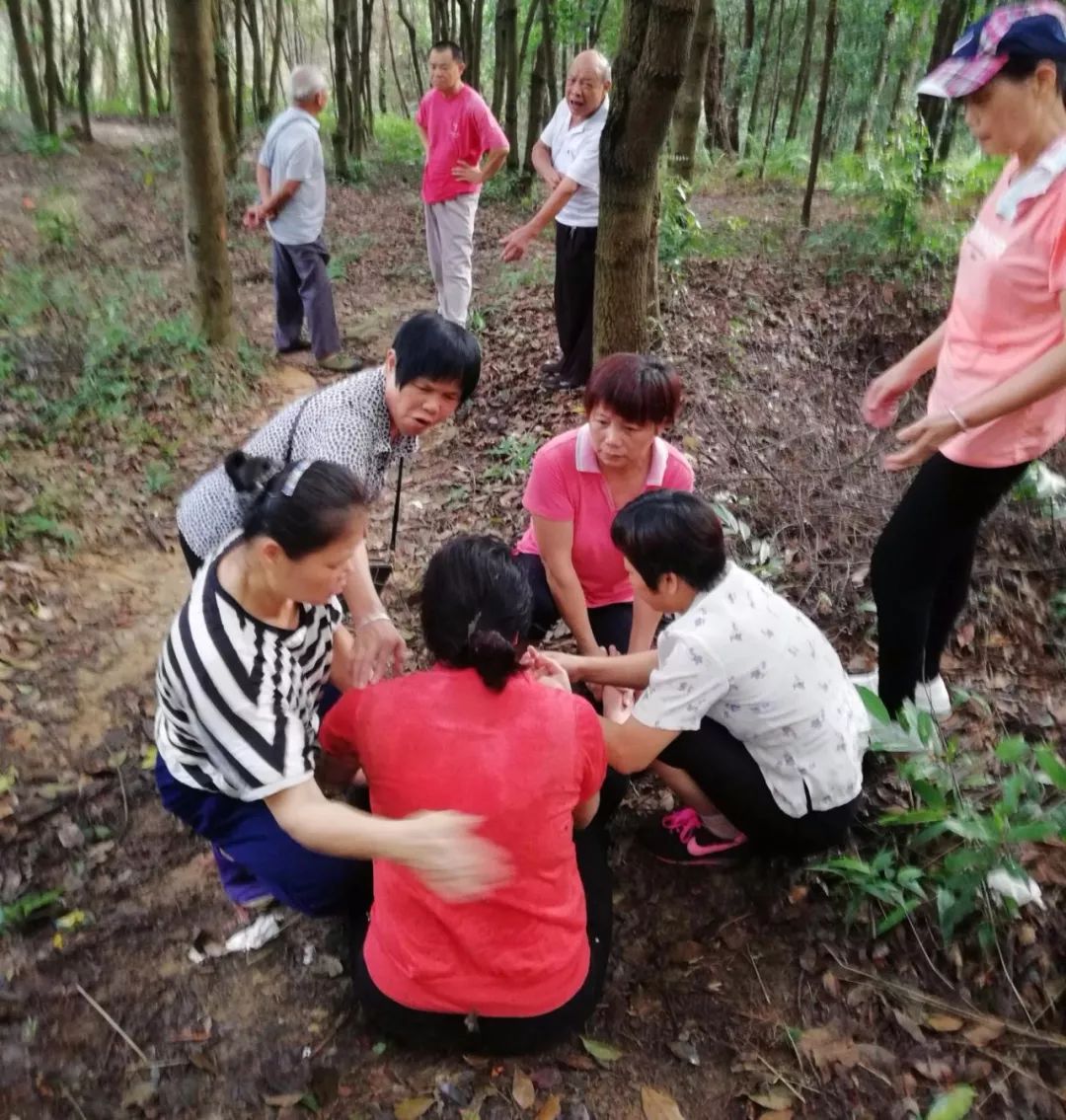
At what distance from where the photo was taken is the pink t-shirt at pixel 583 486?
3.00 meters

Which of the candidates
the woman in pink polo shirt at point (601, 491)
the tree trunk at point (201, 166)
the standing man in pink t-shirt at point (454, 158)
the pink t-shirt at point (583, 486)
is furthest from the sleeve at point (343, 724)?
the tree trunk at point (201, 166)

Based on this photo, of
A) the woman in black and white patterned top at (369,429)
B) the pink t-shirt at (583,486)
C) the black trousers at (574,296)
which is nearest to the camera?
the woman in black and white patterned top at (369,429)

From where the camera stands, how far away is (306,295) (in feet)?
21.4

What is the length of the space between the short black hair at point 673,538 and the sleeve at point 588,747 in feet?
1.42

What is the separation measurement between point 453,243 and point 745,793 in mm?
5264

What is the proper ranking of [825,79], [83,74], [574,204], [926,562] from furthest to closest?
[83,74], [825,79], [574,204], [926,562]

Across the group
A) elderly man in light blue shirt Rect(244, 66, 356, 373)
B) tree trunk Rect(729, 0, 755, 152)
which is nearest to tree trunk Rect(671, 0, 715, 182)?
→ elderly man in light blue shirt Rect(244, 66, 356, 373)

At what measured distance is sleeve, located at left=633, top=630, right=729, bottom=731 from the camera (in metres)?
2.21

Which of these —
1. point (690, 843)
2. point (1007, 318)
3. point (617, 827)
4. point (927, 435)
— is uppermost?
point (1007, 318)

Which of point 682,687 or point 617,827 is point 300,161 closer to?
point 617,827

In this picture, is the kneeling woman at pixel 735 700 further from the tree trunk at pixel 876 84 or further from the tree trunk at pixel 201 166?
the tree trunk at pixel 876 84

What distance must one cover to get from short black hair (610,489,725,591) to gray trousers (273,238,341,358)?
5.03 metres

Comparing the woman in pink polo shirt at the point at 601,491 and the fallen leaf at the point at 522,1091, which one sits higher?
the woman in pink polo shirt at the point at 601,491

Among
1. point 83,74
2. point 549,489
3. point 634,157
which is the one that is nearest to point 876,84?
point 83,74
